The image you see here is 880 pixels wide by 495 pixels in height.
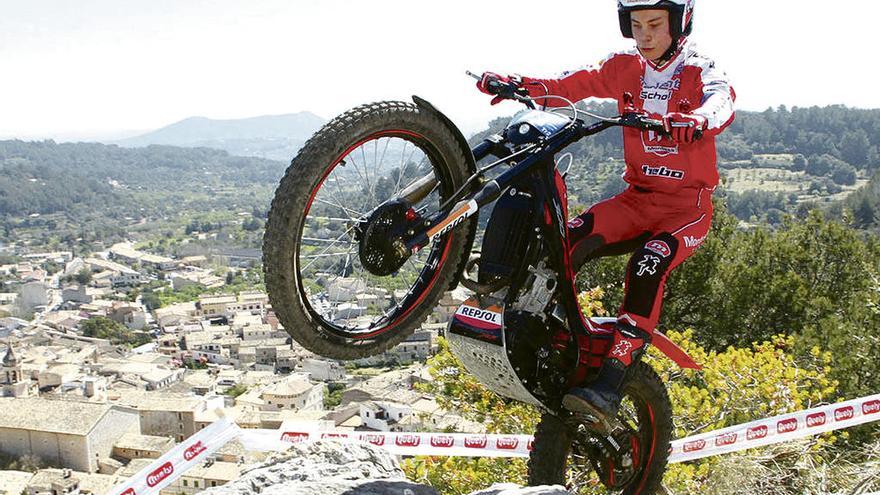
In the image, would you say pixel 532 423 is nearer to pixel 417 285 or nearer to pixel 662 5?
pixel 417 285

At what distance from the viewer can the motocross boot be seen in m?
4.41

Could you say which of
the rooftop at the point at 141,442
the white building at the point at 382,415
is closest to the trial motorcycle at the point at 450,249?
the white building at the point at 382,415

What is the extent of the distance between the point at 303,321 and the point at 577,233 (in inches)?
73.4

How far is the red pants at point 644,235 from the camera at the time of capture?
4.66 metres

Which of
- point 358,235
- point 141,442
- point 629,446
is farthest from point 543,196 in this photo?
A: point 141,442

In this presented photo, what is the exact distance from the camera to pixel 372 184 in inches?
173

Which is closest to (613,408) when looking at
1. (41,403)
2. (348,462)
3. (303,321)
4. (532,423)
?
(348,462)

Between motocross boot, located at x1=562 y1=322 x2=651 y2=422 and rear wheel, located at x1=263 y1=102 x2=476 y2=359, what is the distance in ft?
3.22

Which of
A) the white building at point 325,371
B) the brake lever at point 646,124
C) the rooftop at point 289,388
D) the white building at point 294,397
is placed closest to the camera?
the brake lever at point 646,124

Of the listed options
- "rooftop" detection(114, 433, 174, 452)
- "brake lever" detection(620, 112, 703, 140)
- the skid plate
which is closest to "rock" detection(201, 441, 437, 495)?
the skid plate

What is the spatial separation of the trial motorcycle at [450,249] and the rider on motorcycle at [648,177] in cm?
17

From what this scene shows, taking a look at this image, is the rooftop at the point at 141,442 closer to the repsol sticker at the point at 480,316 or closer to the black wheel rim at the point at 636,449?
the black wheel rim at the point at 636,449

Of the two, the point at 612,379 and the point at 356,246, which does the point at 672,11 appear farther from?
the point at 356,246

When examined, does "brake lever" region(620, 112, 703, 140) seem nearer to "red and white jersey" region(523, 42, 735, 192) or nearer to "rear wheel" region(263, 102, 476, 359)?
"red and white jersey" region(523, 42, 735, 192)
